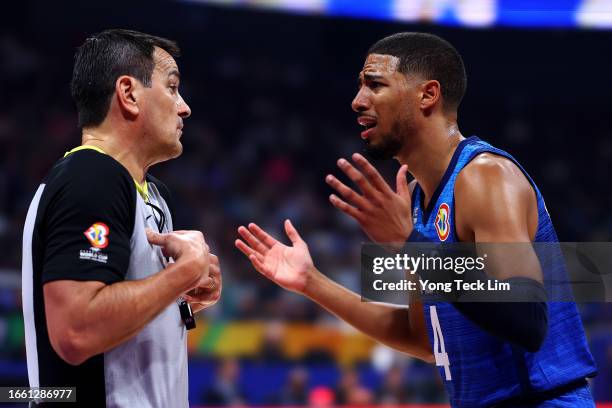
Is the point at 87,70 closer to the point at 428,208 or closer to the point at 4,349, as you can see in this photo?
the point at 428,208

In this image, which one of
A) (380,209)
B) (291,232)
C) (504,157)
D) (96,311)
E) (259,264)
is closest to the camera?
(96,311)

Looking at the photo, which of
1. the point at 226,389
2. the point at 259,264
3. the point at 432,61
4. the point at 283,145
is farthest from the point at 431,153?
the point at 283,145

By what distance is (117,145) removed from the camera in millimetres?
2938

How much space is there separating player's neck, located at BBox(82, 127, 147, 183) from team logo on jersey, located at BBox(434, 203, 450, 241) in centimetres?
123

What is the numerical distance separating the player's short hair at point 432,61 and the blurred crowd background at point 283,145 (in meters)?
6.39

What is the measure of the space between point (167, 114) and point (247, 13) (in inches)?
518

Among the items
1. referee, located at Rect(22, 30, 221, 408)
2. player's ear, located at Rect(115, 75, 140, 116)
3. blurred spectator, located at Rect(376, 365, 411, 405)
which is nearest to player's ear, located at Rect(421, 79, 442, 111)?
referee, located at Rect(22, 30, 221, 408)

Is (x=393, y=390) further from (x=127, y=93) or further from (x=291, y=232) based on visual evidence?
(x=127, y=93)

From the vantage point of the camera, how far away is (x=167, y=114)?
121 inches

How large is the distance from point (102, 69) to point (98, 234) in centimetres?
77

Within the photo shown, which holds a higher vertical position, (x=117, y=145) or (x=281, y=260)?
(x=117, y=145)

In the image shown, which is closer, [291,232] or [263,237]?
[291,232]

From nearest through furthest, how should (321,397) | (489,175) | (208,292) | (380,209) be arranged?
(380,209), (489,175), (208,292), (321,397)

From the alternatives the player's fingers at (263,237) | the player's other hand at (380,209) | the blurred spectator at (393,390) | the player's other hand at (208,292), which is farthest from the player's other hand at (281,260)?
the blurred spectator at (393,390)
